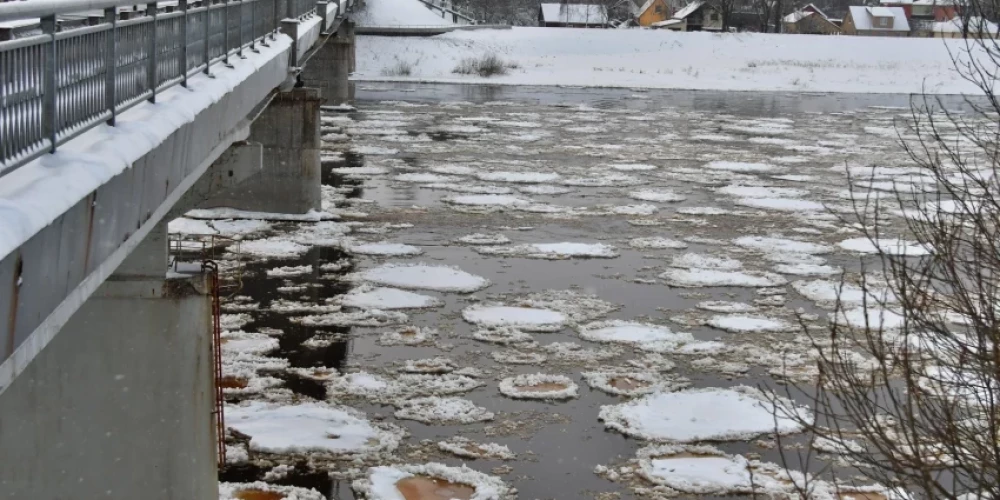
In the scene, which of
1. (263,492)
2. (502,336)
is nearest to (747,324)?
(502,336)

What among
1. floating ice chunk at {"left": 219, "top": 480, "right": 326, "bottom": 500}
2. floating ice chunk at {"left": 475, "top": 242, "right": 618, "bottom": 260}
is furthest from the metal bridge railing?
floating ice chunk at {"left": 475, "top": 242, "right": 618, "bottom": 260}

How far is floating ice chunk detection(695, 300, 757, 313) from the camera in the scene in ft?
55.8

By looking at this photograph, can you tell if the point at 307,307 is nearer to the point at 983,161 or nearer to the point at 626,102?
the point at 983,161

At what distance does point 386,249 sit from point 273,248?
1.80 meters

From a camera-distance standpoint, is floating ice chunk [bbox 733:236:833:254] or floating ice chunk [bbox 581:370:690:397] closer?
floating ice chunk [bbox 581:370:690:397]

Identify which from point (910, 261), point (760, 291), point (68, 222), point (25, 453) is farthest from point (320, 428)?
point (910, 261)

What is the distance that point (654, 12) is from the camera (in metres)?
126

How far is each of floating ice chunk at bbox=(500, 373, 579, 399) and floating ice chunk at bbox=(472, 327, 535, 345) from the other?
1.39 meters

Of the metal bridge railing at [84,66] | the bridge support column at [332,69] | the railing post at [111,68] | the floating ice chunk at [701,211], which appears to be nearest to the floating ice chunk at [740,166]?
the floating ice chunk at [701,211]

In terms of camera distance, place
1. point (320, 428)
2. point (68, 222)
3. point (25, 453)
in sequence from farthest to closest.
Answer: point (320, 428)
point (25, 453)
point (68, 222)

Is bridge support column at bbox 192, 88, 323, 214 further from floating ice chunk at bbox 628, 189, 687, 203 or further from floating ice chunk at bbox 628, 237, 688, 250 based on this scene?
floating ice chunk at bbox 628, 189, 687, 203

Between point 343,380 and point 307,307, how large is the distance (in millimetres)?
3271

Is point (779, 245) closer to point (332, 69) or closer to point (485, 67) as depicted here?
point (332, 69)

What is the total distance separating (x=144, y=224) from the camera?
7098mm
